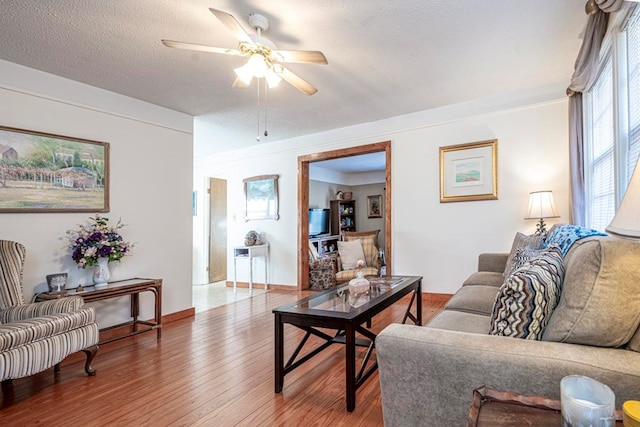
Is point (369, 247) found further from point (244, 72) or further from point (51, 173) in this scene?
point (51, 173)

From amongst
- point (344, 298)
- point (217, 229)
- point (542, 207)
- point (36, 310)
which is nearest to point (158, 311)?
point (36, 310)


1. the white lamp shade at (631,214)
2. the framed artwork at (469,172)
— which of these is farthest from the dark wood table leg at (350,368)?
the framed artwork at (469,172)

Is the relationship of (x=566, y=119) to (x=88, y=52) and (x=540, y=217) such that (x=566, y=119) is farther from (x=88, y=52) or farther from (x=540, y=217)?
(x=88, y=52)

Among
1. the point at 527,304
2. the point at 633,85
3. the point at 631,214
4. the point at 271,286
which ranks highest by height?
the point at 633,85

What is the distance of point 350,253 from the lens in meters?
5.20

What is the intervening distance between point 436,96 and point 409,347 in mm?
3236

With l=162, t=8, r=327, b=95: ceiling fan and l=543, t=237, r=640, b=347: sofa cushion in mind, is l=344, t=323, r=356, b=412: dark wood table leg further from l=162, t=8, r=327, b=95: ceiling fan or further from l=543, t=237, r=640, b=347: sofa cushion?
l=162, t=8, r=327, b=95: ceiling fan

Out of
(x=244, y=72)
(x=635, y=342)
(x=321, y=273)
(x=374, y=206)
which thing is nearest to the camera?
(x=635, y=342)

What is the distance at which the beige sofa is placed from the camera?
3.42 feet

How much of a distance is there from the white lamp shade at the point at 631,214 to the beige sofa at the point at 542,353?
0.77 ft

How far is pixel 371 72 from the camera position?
306 cm

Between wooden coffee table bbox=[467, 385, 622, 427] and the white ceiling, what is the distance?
2.20 m

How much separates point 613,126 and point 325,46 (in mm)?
2071

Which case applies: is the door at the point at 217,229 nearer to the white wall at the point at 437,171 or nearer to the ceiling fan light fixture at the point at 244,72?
the white wall at the point at 437,171
